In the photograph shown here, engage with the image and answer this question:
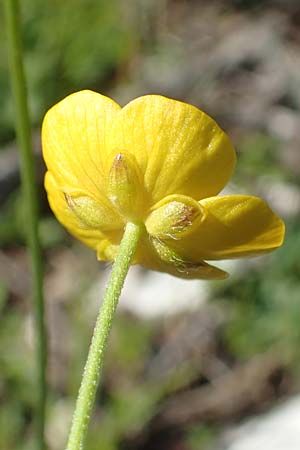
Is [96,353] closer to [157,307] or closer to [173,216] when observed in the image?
[173,216]

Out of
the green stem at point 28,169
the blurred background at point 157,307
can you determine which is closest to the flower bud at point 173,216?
the green stem at point 28,169

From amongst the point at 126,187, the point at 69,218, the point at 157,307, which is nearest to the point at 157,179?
the point at 126,187

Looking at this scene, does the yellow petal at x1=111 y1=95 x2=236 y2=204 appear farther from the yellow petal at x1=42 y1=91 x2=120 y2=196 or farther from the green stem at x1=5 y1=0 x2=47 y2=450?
the green stem at x1=5 y1=0 x2=47 y2=450

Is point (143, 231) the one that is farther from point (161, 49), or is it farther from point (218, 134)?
point (161, 49)

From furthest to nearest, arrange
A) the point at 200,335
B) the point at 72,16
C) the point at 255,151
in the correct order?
the point at 72,16
the point at 255,151
the point at 200,335

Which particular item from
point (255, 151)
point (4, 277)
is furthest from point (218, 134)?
point (255, 151)

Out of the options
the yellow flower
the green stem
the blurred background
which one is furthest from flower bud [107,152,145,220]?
the blurred background
